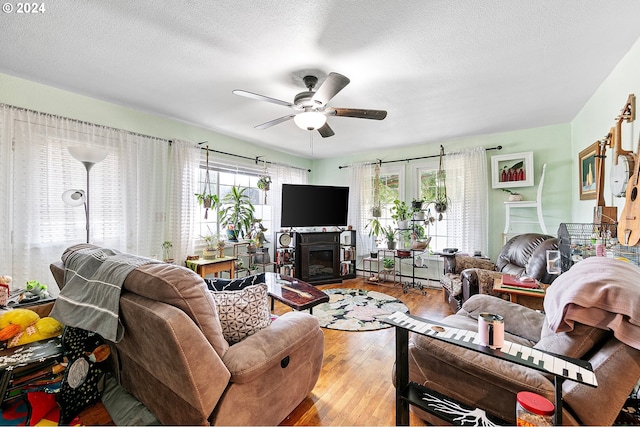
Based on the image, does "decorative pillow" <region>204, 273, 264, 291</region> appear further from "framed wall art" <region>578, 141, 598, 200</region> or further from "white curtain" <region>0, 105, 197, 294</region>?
"framed wall art" <region>578, 141, 598, 200</region>

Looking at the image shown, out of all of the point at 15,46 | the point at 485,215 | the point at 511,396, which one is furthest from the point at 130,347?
the point at 485,215

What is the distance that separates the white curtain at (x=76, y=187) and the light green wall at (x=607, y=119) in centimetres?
441

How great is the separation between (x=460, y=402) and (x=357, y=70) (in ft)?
7.81

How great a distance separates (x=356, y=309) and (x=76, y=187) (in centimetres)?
343

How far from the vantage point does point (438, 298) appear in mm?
4070

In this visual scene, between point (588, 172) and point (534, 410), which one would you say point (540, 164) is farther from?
point (534, 410)

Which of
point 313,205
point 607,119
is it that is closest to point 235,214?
point 313,205

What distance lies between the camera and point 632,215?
1.69 m

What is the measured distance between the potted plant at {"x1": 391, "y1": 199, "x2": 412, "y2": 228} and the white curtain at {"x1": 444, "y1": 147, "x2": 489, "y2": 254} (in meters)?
0.67

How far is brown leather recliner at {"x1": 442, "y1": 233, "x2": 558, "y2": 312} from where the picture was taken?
2854 mm

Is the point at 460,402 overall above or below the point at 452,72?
below

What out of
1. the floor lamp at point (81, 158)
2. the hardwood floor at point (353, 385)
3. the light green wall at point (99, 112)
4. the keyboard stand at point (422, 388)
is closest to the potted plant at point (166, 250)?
the floor lamp at point (81, 158)

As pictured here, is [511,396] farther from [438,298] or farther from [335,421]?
[438,298]

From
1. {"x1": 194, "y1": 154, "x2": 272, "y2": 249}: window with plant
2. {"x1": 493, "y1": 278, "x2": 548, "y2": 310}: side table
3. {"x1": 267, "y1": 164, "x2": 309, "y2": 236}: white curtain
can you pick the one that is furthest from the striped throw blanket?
{"x1": 267, "y1": 164, "x2": 309, "y2": 236}: white curtain
